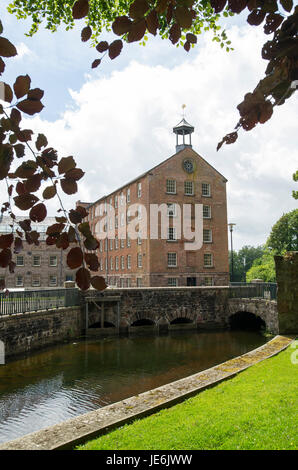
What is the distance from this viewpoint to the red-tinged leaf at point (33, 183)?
1.50 metres

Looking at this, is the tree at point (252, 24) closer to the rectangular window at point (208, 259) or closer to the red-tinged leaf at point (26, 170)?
the red-tinged leaf at point (26, 170)

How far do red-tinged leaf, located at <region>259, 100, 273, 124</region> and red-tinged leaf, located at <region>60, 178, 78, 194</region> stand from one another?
892 mm

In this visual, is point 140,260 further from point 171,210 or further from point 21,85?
point 21,85

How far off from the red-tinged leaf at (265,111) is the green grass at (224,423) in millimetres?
4849

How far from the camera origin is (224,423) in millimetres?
5918

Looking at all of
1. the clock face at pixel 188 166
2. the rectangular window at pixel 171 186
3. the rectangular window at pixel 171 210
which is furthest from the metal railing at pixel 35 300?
the clock face at pixel 188 166

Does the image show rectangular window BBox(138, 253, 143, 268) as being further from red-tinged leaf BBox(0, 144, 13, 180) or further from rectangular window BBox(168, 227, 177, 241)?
red-tinged leaf BBox(0, 144, 13, 180)

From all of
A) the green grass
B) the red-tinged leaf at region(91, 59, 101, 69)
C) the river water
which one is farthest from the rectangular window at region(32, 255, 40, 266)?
the red-tinged leaf at region(91, 59, 101, 69)

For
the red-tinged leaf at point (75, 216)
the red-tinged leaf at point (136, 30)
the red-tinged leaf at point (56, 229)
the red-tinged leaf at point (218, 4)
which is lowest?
the red-tinged leaf at point (56, 229)

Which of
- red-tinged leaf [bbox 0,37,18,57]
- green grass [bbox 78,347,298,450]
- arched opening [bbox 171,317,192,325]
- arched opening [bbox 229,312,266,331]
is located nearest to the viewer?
red-tinged leaf [bbox 0,37,18,57]

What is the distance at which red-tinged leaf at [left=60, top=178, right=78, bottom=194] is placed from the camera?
150cm

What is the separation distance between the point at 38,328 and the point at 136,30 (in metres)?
19.2

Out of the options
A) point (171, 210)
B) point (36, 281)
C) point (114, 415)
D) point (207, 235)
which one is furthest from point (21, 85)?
point (36, 281)
